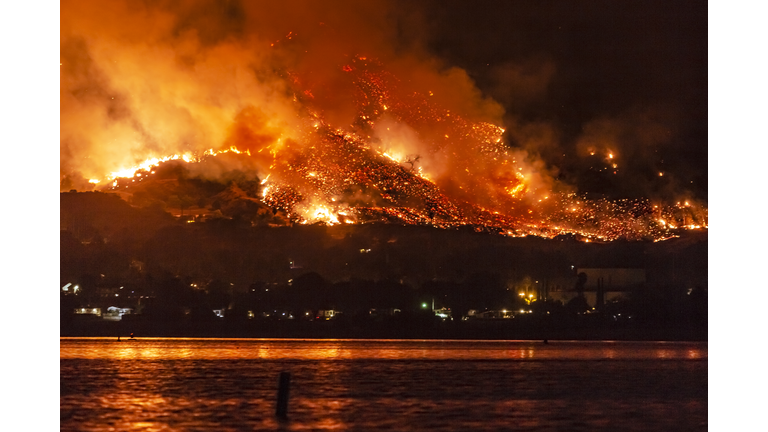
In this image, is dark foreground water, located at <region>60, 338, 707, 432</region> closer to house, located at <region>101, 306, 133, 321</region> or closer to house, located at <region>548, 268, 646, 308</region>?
house, located at <region>101, 306, 133, 321</region>

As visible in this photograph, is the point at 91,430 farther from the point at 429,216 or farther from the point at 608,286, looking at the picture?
the point at 429,216

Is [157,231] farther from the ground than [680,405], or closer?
farther from the ground

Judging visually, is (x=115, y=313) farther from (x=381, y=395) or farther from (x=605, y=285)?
(x=381, y=395)

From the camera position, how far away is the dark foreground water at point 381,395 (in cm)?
2617

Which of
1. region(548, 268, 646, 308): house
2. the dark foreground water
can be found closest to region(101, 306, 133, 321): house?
region(548, 268, 646, 308): house

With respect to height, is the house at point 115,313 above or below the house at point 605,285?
below

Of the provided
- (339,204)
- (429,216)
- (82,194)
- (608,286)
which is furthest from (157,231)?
(608,286)

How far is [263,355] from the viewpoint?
6019 centimetres

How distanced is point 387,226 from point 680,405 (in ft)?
460

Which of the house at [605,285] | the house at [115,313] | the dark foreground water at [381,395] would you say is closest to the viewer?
the dark foreground water at [381,395]

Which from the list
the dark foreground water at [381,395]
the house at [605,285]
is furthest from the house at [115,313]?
the dark foreground water at [381,395]

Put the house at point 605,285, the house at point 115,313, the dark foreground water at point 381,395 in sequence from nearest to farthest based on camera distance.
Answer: the dark foreground water at point 381,395 → the house at point 115,313 → the house at point 605,285

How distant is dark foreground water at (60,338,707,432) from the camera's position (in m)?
26.2

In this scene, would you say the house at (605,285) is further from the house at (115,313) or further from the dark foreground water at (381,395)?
the dark foreground water at (381,395)
